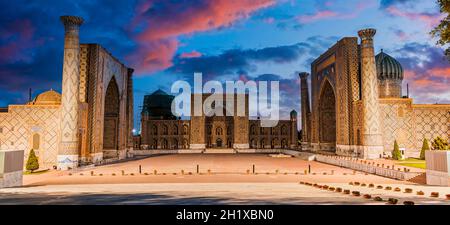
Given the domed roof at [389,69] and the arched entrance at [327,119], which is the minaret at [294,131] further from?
the domed roof at [389,69]

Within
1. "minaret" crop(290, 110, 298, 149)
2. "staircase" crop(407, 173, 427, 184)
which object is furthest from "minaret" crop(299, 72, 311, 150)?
"staircase" crop(407, 173, 427, 184)

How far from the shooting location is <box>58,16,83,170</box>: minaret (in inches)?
758

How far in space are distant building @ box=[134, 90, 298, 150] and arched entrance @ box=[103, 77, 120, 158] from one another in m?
15.4

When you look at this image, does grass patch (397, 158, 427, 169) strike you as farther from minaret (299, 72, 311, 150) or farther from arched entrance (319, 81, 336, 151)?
minaret (299, 72, 311, 150)

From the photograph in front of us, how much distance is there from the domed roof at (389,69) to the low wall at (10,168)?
31.0 m

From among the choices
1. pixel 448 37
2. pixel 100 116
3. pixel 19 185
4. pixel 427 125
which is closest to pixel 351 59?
pixel 427 125

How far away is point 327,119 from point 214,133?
16.5 metres

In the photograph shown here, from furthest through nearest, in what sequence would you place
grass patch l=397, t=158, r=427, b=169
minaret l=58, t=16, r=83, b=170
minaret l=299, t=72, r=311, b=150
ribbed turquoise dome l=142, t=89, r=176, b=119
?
1. ribbed turquoise dome l=142, t=89, r=176, b=119
2. minaret l=299, t=72, r=311, b=150
3. minaret l=58, t=16, r=83, b=170
4. grass patch l=397, t=158, r=427, b=169

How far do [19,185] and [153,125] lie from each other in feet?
111

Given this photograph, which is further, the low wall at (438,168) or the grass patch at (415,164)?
the grass patch at (415,164)

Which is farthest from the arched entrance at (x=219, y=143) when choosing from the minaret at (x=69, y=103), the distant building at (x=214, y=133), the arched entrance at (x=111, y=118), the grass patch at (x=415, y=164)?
the grass patch at (x=415, y=164)

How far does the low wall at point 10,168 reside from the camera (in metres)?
11.6

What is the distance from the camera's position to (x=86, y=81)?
73.9 ft
